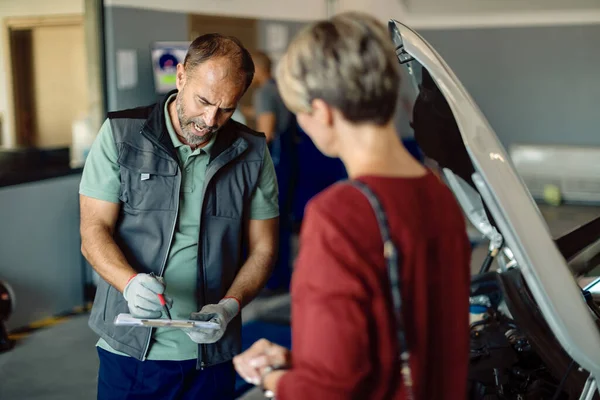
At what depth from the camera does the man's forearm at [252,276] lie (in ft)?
6.57

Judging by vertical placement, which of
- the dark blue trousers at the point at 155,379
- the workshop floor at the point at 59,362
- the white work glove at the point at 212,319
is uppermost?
the white work glove at the point at 212,319

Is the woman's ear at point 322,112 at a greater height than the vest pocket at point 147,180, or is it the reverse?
the woman's ear at point 322,112

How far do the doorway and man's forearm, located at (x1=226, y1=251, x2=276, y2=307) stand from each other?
12.6 feet

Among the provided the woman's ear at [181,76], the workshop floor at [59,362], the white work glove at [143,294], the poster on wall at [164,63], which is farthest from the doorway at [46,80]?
the white work glove at [143,294]

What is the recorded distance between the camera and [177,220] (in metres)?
1.95

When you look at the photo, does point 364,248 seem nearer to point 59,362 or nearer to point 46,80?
point 59,362

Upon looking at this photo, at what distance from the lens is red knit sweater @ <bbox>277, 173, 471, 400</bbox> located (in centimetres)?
107

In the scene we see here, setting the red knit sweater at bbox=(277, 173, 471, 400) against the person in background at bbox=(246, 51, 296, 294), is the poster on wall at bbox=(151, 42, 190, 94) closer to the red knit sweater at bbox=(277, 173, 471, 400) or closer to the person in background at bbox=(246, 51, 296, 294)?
the person in background at bbox=(246, 51, 296, 294)

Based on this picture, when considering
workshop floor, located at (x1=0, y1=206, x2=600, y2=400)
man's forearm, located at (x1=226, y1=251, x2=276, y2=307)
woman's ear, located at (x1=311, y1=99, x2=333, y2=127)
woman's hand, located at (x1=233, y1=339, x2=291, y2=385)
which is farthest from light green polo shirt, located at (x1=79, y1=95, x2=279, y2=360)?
workshop floor, located at (x1=0, y1=206, x2=600, y2=400)

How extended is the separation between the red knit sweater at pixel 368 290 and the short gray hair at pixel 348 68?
0.12 metres

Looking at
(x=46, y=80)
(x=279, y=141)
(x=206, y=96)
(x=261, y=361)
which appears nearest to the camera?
(x=261, y=361)

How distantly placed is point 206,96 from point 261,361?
0.84 meters

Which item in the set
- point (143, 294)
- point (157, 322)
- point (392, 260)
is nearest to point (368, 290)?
point (392, 260)

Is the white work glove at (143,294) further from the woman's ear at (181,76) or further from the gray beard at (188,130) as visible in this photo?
the woman's ear at (181,76)
